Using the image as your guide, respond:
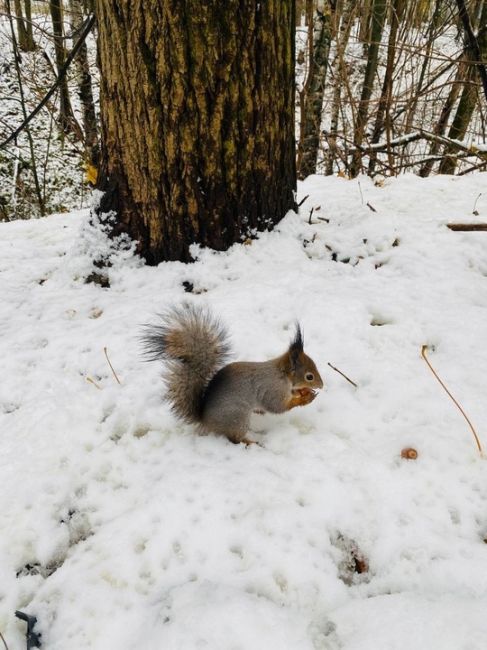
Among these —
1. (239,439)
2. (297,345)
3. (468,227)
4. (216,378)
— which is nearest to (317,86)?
(468,227)

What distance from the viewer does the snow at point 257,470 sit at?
1162 millimetres

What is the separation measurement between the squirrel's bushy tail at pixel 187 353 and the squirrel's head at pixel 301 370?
28 cm

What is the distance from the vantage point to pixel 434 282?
249 cm

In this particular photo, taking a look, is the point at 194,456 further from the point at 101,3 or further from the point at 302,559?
the point at 101,3

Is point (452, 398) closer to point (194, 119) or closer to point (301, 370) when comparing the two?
point (301, 370)

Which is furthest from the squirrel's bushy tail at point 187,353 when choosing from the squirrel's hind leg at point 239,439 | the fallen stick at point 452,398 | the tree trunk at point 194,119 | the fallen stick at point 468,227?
the fallen stick at point 468,227

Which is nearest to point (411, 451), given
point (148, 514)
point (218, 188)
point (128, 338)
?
point (148, 514)

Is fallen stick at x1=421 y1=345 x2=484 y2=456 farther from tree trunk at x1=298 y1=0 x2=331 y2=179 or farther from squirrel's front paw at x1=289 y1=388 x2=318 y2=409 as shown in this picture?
tree trunk at x1=298 y1=0 x2=331 y2=179

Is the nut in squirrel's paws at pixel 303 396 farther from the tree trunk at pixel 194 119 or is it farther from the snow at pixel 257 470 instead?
the tree trunk at pixel 194 119

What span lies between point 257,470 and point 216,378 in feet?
1.24

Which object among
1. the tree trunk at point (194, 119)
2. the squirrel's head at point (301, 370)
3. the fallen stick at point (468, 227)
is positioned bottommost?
the squirrel's head at point (301, 370)

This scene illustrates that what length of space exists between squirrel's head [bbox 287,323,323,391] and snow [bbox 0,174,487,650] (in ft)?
0.44

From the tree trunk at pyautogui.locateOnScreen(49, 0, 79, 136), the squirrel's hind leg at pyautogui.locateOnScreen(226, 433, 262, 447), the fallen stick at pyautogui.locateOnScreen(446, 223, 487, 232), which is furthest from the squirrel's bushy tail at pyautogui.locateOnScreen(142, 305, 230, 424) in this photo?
the tree trunk at pyautogui.locateOnScreen(49, 0, 79, 136)

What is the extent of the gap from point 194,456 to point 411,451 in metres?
0.76
